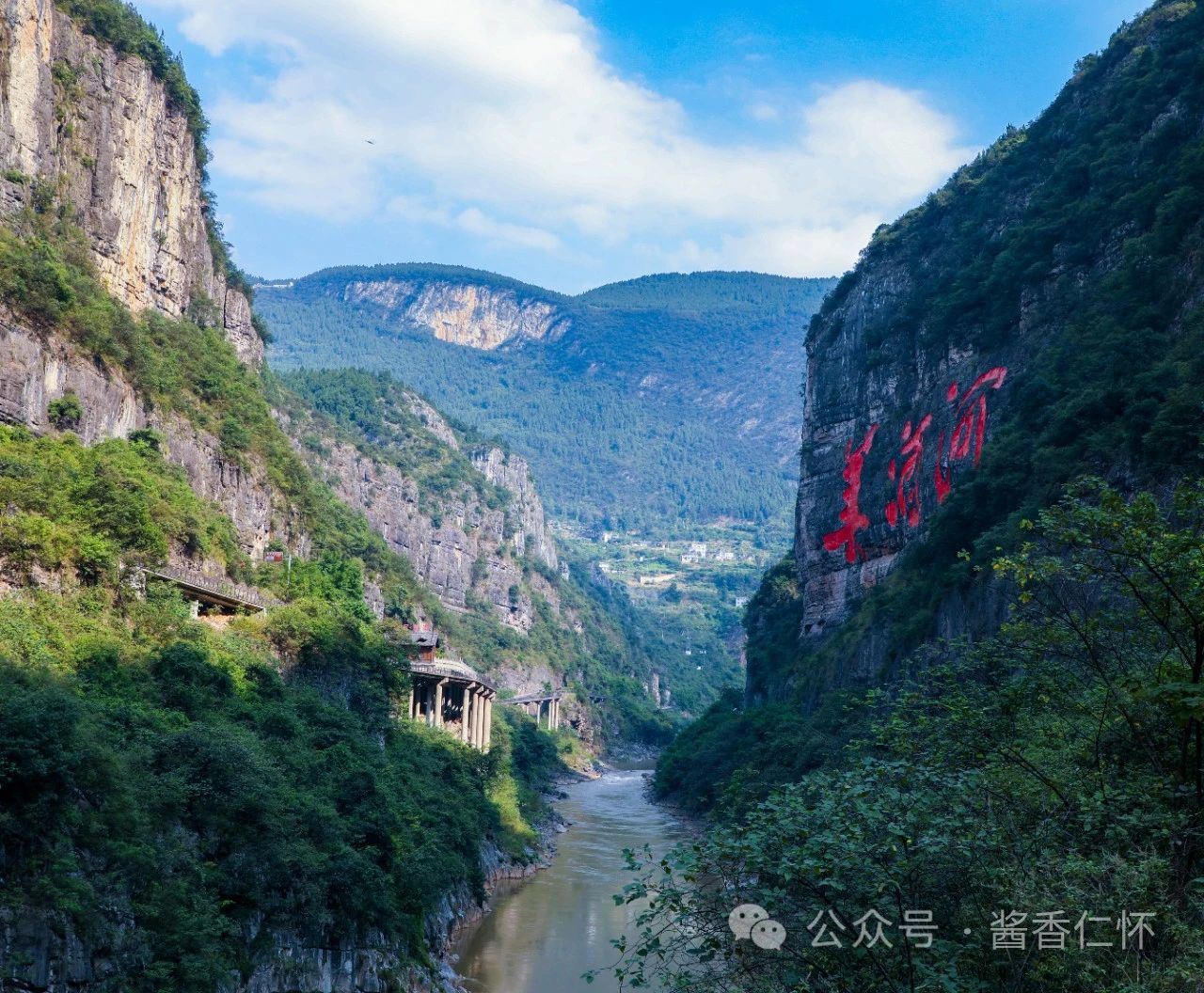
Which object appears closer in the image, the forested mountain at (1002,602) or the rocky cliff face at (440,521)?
the forested mountain at (1002,602)

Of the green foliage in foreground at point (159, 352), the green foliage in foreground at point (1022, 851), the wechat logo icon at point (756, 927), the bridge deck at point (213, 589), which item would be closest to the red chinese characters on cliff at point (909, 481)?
the bridge deck at point (213, 589)

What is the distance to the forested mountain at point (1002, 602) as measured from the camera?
34.7ft

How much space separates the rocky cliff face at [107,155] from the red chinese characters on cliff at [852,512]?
114 ft

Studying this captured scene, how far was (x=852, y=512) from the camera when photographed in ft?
181

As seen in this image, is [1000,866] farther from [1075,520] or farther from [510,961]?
[510,961]

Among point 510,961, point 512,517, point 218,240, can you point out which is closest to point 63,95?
point 218,240

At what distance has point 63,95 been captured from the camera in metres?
46.1

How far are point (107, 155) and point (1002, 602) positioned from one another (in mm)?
40709

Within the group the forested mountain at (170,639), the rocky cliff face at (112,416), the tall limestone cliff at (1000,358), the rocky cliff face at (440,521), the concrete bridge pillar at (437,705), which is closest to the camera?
the forested mountain at (170,639)

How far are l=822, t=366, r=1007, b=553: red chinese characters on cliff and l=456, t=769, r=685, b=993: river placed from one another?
16804 millimetres

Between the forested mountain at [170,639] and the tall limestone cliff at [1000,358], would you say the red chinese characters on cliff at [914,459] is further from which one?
the forested mountain at [170,639]

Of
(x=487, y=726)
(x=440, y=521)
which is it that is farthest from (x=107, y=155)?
(x=440, y=521)

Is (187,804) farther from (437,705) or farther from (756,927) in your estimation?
(437,705)

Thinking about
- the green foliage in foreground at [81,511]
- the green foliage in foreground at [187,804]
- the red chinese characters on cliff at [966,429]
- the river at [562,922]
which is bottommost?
the river at [562,922]
